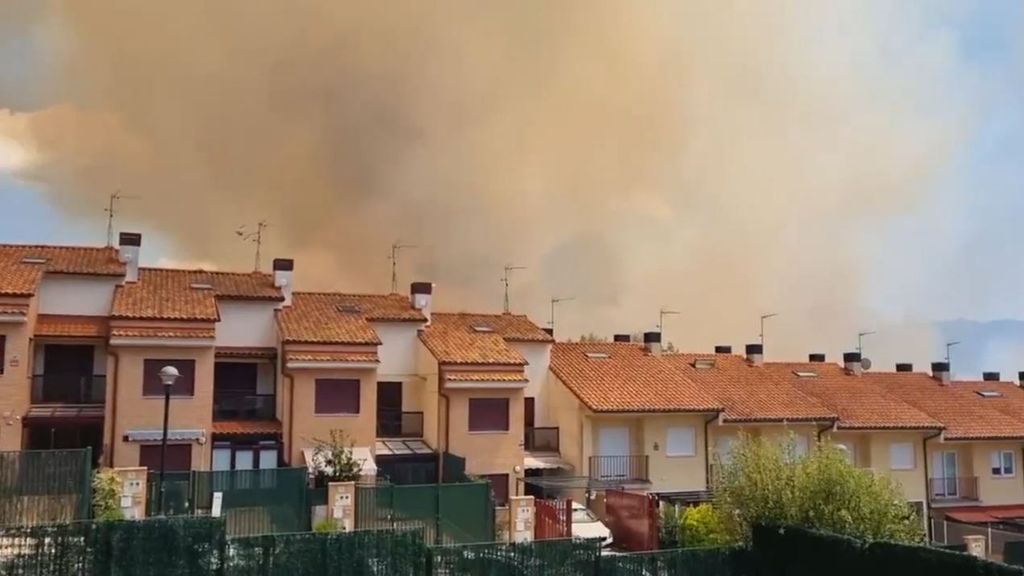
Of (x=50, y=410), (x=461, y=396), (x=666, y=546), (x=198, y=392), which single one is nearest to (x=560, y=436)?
(x=461, y=396)

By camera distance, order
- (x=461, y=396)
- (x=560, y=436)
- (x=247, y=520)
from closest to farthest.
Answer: (x=247, y=520) → (x=461, y=396) → (x=560, y=436)

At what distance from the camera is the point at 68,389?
→ 3372cm

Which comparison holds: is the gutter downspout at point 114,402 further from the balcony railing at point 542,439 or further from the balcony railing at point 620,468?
the balcony railing at point 620,468

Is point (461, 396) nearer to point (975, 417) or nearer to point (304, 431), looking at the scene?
point (304, 431)

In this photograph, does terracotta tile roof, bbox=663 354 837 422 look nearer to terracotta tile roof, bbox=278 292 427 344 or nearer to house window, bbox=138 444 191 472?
terracotta tile roof, bbox=278 292 427 344

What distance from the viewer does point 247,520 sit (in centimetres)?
2928

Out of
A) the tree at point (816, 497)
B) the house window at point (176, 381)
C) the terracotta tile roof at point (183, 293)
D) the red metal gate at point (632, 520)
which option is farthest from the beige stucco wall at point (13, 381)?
the tree at point (816, 497)

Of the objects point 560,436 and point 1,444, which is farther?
point 560,436

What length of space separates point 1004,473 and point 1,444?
149 feet

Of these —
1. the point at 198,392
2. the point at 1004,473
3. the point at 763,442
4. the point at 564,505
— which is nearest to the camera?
the point at 763,442

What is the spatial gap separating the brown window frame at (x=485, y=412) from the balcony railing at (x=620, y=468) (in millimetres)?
4237

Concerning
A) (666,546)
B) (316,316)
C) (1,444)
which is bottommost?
(666,546)

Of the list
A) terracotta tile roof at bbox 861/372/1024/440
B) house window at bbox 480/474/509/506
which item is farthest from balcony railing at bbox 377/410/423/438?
terracotta tile roof at bbox 861/372/1024/440

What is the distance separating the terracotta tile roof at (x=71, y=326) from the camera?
A: 3350 cm
